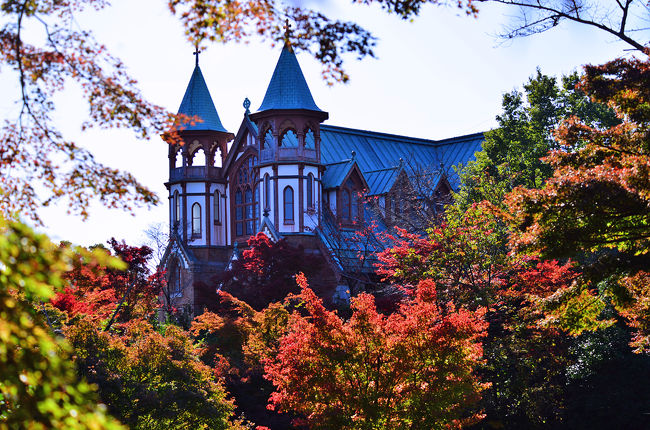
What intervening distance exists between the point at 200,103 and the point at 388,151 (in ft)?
44.1

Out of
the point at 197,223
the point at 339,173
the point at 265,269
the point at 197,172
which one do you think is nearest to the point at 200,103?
the point at 197,172

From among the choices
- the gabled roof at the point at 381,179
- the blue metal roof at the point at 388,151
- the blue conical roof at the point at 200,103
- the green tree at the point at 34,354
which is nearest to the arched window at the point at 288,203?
the blue metal roof at the point at 388,151

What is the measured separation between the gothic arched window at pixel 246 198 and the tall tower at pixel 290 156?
1.80 meters

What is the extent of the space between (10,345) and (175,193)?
145 feet

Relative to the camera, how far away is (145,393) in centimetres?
1662

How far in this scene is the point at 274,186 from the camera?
42562 mm

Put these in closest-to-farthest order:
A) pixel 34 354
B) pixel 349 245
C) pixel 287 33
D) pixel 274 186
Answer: pixel 34 354 < pixel 287 33 < pixel 349 245 < pixel 274 186

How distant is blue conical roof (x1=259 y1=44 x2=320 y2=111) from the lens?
4288 cm

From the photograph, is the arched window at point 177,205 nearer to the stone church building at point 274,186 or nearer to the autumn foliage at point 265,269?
the stone church building at point 274,186

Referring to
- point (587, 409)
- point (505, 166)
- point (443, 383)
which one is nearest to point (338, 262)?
point (505, 166)

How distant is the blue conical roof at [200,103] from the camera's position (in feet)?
154

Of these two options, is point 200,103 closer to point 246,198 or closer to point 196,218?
point 246,198

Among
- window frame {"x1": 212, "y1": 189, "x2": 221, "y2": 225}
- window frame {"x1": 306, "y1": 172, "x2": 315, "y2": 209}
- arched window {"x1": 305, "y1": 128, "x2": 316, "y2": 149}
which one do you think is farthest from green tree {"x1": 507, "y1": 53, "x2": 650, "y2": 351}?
window frame {"x1": 212, "y1": 189, "x2": 221, "y2": 225}

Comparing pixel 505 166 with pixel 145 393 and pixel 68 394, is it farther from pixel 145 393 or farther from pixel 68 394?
pixel 68 394
